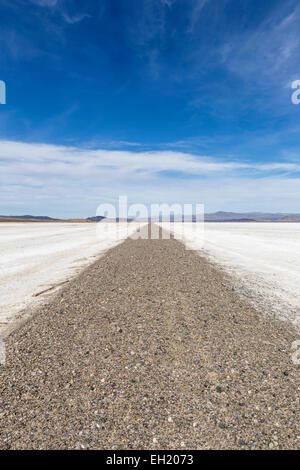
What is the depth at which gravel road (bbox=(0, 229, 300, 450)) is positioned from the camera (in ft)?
11.6

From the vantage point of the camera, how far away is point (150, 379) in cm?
473

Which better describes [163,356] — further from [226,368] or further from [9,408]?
[9,408]

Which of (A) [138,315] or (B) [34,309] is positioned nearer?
(A) [138,315]

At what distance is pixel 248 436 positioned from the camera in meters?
3.48

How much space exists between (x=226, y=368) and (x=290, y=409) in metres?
1.30

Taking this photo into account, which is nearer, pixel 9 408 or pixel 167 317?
pixel 9 408

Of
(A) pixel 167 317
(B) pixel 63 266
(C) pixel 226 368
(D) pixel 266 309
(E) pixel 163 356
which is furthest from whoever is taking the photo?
(B) pixel 63 266

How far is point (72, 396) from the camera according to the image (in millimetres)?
4312

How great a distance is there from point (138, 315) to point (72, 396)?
3722 millimetres

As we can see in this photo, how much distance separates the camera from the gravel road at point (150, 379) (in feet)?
11.6

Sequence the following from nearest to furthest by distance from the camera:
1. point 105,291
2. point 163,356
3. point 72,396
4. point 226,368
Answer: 1. point 72,396
2. point 226,368
3. point 163,356
4. point 105,291
